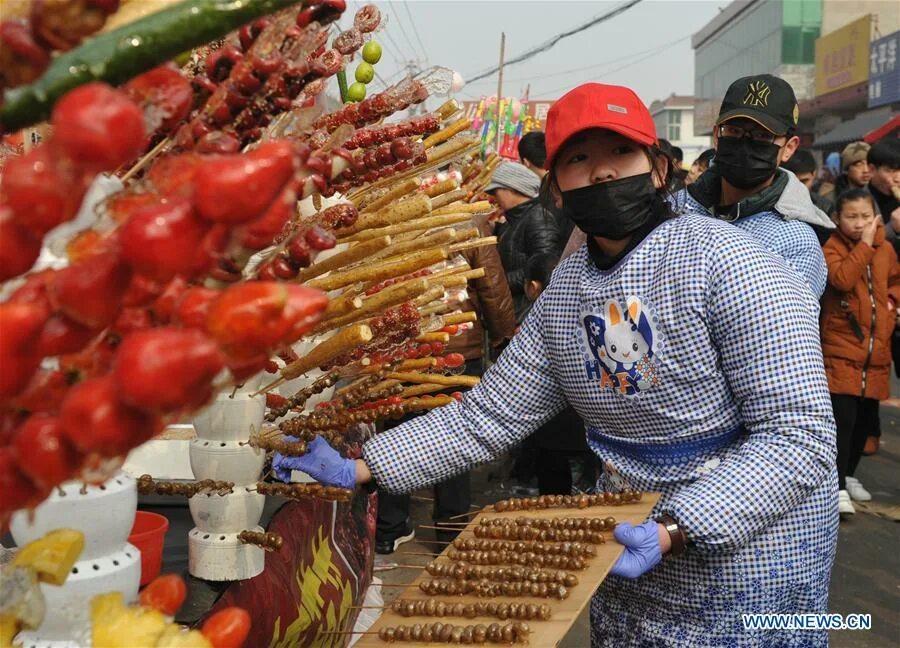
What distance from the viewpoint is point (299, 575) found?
6.92 feet

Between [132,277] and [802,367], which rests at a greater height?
[132,277]

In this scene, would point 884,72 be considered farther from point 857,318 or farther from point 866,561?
point 866,561

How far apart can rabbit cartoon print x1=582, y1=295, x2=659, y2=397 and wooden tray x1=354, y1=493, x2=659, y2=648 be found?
0.90 feet

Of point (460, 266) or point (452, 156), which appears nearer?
point (452, 156)

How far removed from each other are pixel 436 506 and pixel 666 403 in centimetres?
335

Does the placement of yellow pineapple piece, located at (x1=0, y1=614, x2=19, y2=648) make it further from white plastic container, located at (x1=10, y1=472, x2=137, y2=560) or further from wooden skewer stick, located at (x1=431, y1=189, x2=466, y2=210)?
wooden skewer stick, located at (x1=431, y1=189, x2=466, y2=210)

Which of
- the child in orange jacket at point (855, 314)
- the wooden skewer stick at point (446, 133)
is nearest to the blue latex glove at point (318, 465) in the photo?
the wooden skewer stick at point (446, 133)

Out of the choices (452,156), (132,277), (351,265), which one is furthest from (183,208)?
(452,156)

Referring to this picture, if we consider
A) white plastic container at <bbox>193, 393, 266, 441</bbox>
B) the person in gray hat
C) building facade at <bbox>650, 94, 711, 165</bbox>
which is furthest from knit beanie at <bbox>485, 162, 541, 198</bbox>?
building facade at <bbox>650, 94, 711, 165</bbox>

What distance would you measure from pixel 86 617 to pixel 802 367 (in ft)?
5.02

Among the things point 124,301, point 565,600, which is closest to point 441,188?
point 565,600

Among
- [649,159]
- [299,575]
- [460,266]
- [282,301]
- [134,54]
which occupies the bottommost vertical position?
[299,575]

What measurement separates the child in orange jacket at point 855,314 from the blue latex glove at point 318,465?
407cm

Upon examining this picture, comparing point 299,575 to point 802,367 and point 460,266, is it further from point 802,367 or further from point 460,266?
point 802,367
